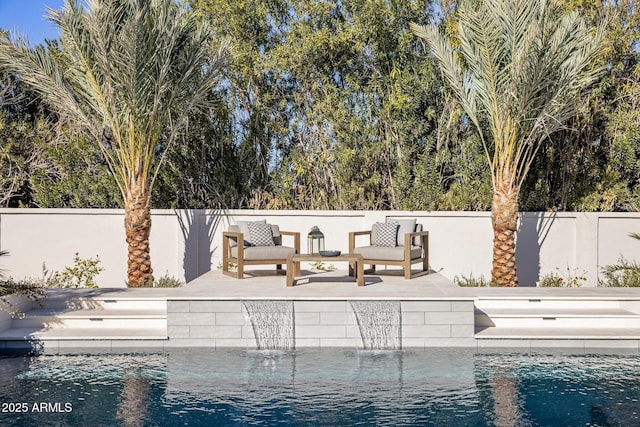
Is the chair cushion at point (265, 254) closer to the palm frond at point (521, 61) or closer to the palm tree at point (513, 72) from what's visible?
the palm tree at point (513, 72)

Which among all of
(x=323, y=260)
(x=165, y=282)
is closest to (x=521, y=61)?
(x=323, y=260)

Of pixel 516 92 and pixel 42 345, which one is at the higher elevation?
pixel 516 92

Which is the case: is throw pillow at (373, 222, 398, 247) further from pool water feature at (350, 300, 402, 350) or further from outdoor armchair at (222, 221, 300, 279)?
pool water feature at (350, 300, 402, 350)

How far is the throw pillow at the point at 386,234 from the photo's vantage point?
9.06m

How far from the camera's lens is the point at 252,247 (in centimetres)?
878

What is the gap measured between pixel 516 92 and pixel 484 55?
68cm

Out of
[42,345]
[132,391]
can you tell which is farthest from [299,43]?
[132,391]

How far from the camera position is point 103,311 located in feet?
24.9


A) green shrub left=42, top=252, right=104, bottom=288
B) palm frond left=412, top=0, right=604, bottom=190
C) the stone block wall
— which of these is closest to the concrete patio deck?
the stone block wall

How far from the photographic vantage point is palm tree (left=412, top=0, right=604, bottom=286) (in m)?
8.77

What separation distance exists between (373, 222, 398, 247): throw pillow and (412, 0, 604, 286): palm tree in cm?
163

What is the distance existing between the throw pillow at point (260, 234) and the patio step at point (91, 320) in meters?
1.78

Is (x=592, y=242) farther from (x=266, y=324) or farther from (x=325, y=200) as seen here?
(x=266, y=324)

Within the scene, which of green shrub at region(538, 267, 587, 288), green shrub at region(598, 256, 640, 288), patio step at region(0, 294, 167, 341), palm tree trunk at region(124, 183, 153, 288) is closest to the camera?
patio step at region(0, 294, 167, 341)
